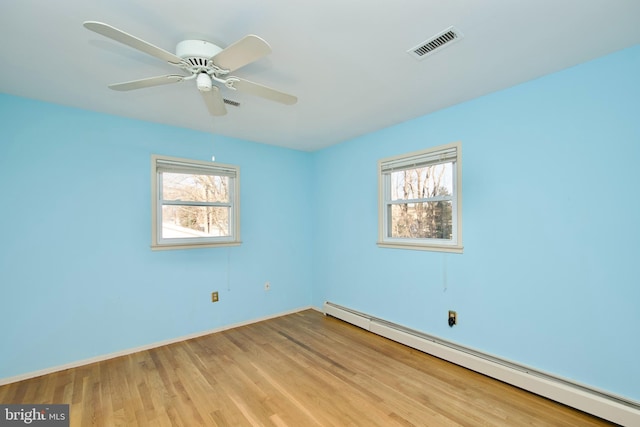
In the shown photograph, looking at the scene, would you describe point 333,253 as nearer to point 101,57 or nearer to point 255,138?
point 255,138

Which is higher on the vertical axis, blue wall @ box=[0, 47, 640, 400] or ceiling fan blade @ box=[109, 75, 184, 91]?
ceiling fan blade @ box=[109, 75, 184, 91]

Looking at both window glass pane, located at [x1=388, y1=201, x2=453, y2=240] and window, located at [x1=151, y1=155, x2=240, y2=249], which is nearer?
window glass pane, located at [x1=388, y1=201, x2=453, y2=240]

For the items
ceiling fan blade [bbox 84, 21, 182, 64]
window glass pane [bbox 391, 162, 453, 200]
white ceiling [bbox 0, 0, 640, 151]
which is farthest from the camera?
window glass pane [bbox 391, 162, 453, 200]

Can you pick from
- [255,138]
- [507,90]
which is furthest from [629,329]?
[255,138]

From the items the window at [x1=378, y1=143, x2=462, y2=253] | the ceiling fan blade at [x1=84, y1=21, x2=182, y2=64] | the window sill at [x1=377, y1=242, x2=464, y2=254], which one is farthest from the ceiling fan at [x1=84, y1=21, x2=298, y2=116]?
the window sill at [x1=377, y1=242, x2=464, y2=254]

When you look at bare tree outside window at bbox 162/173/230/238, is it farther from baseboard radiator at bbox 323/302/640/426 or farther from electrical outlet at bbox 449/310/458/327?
electrical outlet at bbox 449/310/458/327

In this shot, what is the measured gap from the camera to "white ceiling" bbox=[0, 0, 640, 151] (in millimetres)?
1429

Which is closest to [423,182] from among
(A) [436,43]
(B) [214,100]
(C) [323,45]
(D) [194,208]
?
(A) [436,43]

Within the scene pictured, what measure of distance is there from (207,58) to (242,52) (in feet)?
A: 1.18

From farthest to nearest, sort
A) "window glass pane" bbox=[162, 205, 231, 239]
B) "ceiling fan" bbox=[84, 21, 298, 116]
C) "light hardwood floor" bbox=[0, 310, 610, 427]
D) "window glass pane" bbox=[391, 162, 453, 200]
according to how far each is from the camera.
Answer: "window glass pane" bbox=[162, 205, 231, 239], "window glass pane" bbox=[391, 162, 453, 200], "light hardwood floor" bbox=[0, 310, 610, 427], "ceiling fan" bbox=[84, 21, 298, 116]

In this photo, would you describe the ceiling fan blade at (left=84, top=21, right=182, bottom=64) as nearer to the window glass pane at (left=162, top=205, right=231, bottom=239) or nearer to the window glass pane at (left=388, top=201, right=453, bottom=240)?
the window glass pane at (left=162, top=205, right=231, bottom=239)

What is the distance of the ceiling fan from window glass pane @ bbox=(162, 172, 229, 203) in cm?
157

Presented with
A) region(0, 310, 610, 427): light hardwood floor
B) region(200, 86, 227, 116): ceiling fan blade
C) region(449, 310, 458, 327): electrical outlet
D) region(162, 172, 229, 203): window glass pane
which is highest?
region(200, 86, 227, 116): ceiling fan blade

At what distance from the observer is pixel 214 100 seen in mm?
1899
